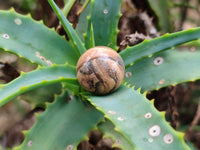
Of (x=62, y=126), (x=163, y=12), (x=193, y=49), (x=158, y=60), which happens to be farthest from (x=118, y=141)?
(x=163, y=12)

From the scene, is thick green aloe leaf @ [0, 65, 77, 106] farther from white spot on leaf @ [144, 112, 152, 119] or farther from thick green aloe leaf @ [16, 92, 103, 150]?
white spot on leaf @ [144, 112, 152, 119]

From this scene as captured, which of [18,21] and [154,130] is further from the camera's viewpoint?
[18,21]

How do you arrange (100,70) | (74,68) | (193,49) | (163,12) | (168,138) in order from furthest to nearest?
1. (163,12)
2. (193,49)
3. (74,68)
4. (100,70)
5. (168,138)

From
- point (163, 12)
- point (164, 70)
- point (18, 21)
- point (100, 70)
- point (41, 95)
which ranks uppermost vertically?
point (18, 21)

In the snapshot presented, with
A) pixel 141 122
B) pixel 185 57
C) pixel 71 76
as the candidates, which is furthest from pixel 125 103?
pixel 185 57

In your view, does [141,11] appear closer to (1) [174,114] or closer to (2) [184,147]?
(1) [174,114]

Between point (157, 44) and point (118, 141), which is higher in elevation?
point (157, 44)

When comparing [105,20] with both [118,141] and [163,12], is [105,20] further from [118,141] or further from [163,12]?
[163,12]
